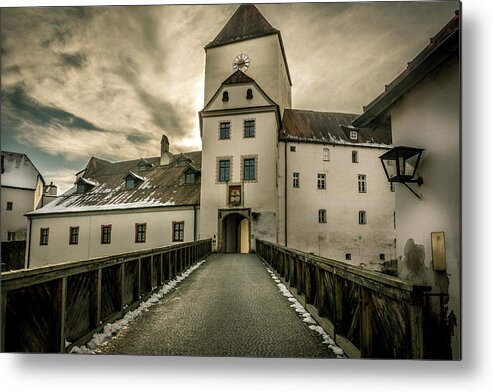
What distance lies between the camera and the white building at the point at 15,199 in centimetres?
298

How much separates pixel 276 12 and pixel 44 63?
7.14 ft

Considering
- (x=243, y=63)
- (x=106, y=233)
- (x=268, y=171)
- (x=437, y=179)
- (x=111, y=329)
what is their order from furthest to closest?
(x=106, y=233)
(x=268, y=171)
(x=243, y=63)
(x=437, y=179)
(x=111, y=329)

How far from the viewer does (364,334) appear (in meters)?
2.04

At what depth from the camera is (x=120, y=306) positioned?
2697mm

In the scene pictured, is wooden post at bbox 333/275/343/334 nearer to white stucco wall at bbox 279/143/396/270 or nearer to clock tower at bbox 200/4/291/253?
white stucco wall at bbox 279/143/396/270

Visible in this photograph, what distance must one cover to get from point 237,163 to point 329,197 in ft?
9.13

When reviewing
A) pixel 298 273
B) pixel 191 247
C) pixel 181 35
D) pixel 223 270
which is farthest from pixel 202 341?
pixel 191 247

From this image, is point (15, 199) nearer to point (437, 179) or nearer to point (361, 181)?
point (437, 179)

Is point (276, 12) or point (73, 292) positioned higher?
point (276, 12)

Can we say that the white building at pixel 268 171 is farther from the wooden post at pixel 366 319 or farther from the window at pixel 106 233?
the wooden post at pixel 366 319

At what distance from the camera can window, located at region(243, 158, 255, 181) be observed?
32.5 feet

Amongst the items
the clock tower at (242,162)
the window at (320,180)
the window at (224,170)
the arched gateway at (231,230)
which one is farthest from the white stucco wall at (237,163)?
the window at (320,180)

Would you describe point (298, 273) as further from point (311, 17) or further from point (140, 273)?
point (311, 17)

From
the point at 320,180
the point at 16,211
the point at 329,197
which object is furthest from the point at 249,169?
the point at 16,211
